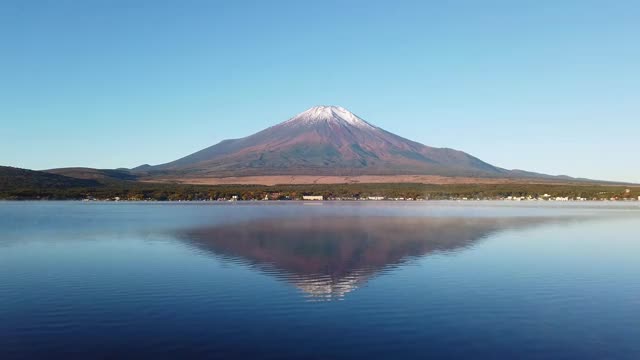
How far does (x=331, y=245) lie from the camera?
107ft

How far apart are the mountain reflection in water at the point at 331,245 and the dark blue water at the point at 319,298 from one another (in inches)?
6.0

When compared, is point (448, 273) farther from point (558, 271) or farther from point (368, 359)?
point (368, 359)

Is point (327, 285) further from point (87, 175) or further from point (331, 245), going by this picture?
point (87, 175)

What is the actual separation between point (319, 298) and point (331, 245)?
48.0 ft

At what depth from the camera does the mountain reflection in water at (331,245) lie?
2231 cm

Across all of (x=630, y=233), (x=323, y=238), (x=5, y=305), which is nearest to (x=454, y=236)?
(x=323, y=238)

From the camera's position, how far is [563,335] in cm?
1376

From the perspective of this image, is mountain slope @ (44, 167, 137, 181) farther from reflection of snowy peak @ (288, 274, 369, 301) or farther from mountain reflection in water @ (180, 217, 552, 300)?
reflection of snowy peak @ (288, 274, 369, 301)

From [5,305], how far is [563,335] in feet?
47.0

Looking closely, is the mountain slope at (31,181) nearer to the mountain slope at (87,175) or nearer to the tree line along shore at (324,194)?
the tree line along shore at (324,194)

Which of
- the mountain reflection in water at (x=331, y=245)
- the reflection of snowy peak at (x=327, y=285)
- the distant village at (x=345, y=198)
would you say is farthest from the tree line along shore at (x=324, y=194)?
the reflection of snowy peak at (x=327, y=285)

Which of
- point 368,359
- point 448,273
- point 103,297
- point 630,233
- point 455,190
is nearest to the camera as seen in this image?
point 368,359

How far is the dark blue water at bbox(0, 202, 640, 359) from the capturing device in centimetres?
1283

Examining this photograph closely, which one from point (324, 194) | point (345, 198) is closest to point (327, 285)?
point (345, 198)
